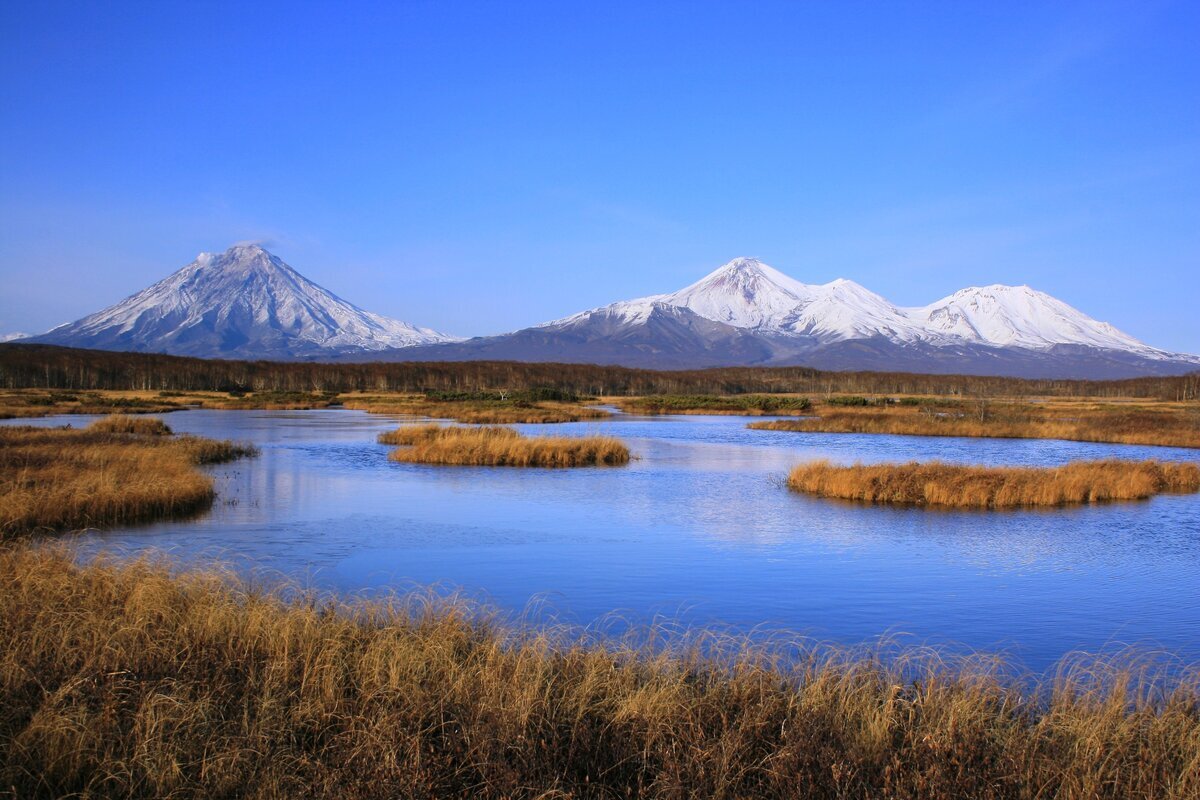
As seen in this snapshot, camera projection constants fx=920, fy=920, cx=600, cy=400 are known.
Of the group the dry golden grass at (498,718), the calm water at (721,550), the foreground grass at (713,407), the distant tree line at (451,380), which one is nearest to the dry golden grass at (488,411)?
the foreground grass at (713,407)

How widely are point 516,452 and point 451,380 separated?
323 feet

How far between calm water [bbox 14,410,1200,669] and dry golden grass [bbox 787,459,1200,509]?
950mm

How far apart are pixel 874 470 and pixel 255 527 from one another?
A: 16.2m

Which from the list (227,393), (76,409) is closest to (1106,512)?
(76,409)

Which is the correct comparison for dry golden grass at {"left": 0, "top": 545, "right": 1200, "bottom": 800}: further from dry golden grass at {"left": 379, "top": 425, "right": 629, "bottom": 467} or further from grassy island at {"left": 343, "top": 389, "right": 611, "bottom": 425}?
grassy island at {"left": 343, "top": 389, "right": 611, "bottom": 425}

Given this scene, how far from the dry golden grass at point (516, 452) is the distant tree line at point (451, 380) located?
250 ft

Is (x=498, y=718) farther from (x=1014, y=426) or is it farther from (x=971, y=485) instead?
(x=1014, y=426)

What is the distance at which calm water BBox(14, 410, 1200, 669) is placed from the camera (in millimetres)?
12477

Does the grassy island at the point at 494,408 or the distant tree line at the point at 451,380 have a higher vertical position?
the distant tree line at the point at 451,380

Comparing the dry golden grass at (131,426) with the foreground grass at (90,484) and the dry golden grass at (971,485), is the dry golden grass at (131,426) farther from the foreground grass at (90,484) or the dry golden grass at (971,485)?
the dry golden grass at (971,485)

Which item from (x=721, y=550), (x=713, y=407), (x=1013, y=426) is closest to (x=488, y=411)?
(x=713, y=407)

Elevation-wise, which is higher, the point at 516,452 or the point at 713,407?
the point at 713,407

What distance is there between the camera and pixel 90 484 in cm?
1938

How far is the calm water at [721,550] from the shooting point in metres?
12.5
